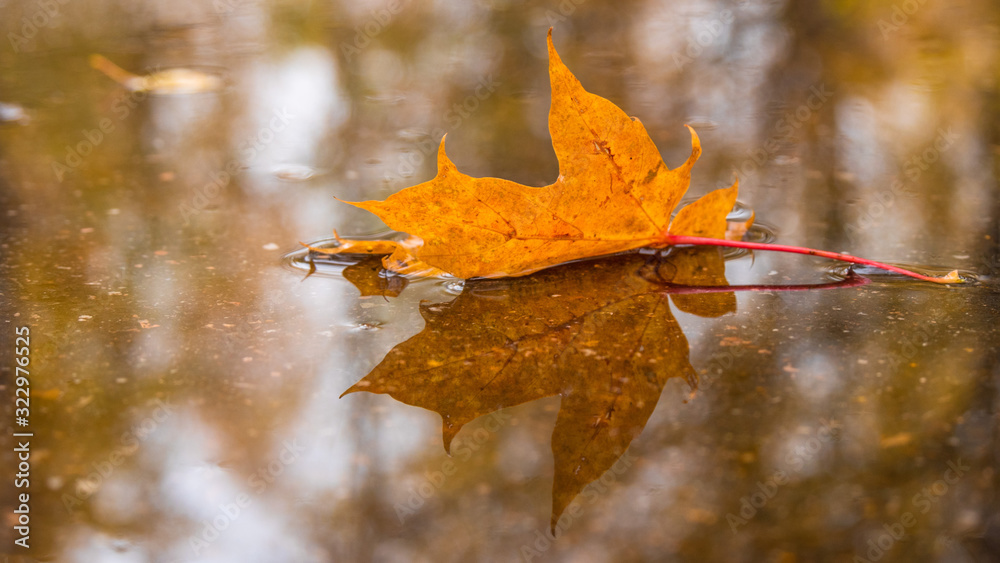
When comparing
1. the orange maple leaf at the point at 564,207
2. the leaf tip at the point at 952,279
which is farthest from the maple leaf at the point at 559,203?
the leaf tip at the point at 952,279

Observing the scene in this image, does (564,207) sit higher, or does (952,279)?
(564,207)

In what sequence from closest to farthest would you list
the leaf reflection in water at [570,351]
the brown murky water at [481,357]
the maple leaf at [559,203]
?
1. the brown murky water at [481,357]
2. the leaf reflection in water at [570,351]
3. the maple leaf at [559,203]

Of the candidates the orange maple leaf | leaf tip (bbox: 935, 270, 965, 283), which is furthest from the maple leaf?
leaf tip (bbox: 935, 270, 965, 283)

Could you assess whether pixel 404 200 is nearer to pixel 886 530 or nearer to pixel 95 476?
pixel 95 476

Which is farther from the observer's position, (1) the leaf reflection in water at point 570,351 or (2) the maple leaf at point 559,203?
(2) the maple leaf at point 559,203

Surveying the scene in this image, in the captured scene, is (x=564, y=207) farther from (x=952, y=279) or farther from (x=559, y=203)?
(x=952, y=279)

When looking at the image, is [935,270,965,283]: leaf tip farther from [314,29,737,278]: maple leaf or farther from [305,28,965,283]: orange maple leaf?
[314,29,737,278]: maple leaf

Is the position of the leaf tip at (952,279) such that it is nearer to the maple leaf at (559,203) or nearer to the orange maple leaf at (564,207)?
the orange maple leaf at (564,207)

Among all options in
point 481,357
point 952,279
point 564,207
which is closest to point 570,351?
point 481,357
